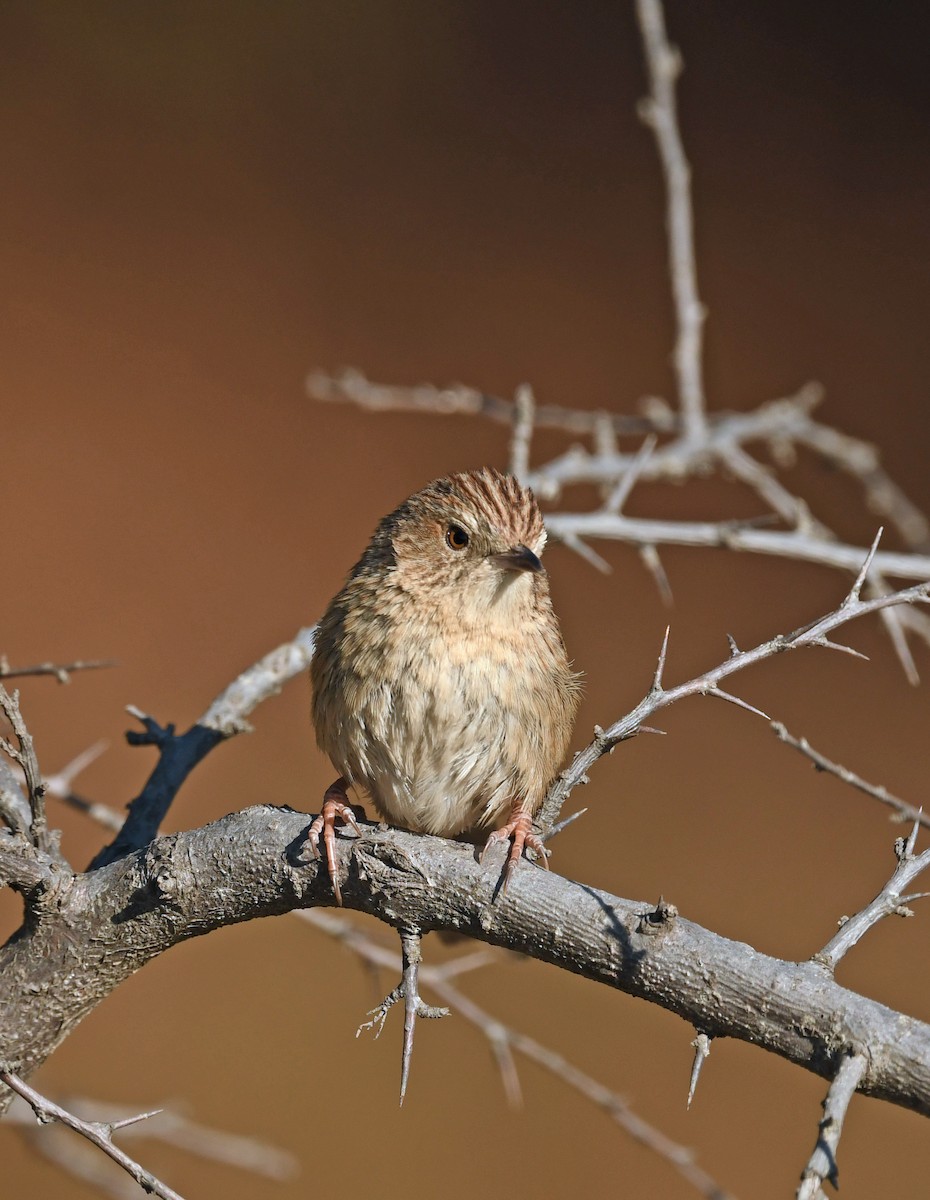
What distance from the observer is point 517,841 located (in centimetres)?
250

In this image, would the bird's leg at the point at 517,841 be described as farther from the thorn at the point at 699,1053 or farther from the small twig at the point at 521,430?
the small twig at the point at 521,430

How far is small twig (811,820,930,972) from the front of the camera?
2008 mm

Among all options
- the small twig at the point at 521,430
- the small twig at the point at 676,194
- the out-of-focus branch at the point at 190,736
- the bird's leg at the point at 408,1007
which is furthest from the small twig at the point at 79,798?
the small twig at the point at 676,194

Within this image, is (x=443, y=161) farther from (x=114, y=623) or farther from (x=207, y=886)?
(x=207, y=886)

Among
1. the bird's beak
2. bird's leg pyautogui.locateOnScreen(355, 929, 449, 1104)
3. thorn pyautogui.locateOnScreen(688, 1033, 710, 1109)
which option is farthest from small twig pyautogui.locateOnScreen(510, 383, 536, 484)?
thorn pyautogui.locateOnScreen(688, 1033, 710, 1109)

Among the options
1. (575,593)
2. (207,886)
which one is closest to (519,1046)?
(207,886)

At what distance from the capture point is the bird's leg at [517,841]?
2270 millimetres

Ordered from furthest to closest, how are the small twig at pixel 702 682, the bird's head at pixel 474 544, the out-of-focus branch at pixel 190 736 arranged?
the bird's head at pixel 474 544, the out-of-focus branch at pixel 190 736, the small twig at pixel 702 682

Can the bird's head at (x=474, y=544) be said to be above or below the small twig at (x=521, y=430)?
below

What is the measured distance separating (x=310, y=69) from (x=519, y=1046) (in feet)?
19.4

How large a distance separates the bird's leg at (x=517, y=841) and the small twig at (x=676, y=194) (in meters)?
1.93

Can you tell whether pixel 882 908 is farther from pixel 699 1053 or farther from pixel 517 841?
pixel 517 841

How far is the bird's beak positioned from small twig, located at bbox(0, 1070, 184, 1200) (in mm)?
1614

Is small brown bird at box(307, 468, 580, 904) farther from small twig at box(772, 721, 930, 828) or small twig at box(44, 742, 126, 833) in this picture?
small twig at box(772, 721, 930, 828)
